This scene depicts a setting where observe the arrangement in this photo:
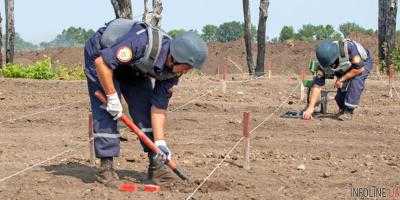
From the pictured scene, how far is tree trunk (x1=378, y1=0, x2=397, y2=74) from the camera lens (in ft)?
65.5

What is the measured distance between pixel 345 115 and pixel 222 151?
3323 millimetres

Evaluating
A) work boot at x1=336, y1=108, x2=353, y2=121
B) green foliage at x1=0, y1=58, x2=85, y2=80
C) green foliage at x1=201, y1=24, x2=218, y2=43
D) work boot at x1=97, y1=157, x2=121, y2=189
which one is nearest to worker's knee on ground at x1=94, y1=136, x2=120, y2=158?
work boot at x1=97, y1=157, x2=121, y2=189

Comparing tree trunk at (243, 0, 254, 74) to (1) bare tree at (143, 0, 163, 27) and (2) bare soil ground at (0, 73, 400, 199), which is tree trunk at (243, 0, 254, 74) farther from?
(2) bare soil ground at (0, 73, 400, 199)

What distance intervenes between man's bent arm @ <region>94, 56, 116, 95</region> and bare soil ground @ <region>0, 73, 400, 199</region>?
85cm

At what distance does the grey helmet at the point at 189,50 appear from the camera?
5.30 m

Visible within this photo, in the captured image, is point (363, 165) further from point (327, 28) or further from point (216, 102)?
point (327, 28)

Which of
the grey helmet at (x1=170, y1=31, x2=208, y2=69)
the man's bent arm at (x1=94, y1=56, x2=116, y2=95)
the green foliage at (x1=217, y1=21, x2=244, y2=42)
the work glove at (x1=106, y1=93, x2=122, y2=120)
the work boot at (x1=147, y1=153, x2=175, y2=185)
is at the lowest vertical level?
the work boot at (x1=147, y1=153, x2=175, y2=185)

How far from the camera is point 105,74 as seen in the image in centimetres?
534

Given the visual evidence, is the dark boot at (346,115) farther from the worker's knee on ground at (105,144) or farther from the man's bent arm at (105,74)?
the man's bent arm at (105,74)

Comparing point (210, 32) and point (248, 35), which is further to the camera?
point (210, 32)

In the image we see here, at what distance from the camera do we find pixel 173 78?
570 centimetres

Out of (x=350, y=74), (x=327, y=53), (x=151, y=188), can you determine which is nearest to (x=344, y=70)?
(x=350, y=74)

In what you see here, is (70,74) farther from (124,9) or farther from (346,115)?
(346,115)

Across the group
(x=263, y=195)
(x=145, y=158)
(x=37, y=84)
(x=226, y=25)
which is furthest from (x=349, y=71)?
(x=226, y=25)
